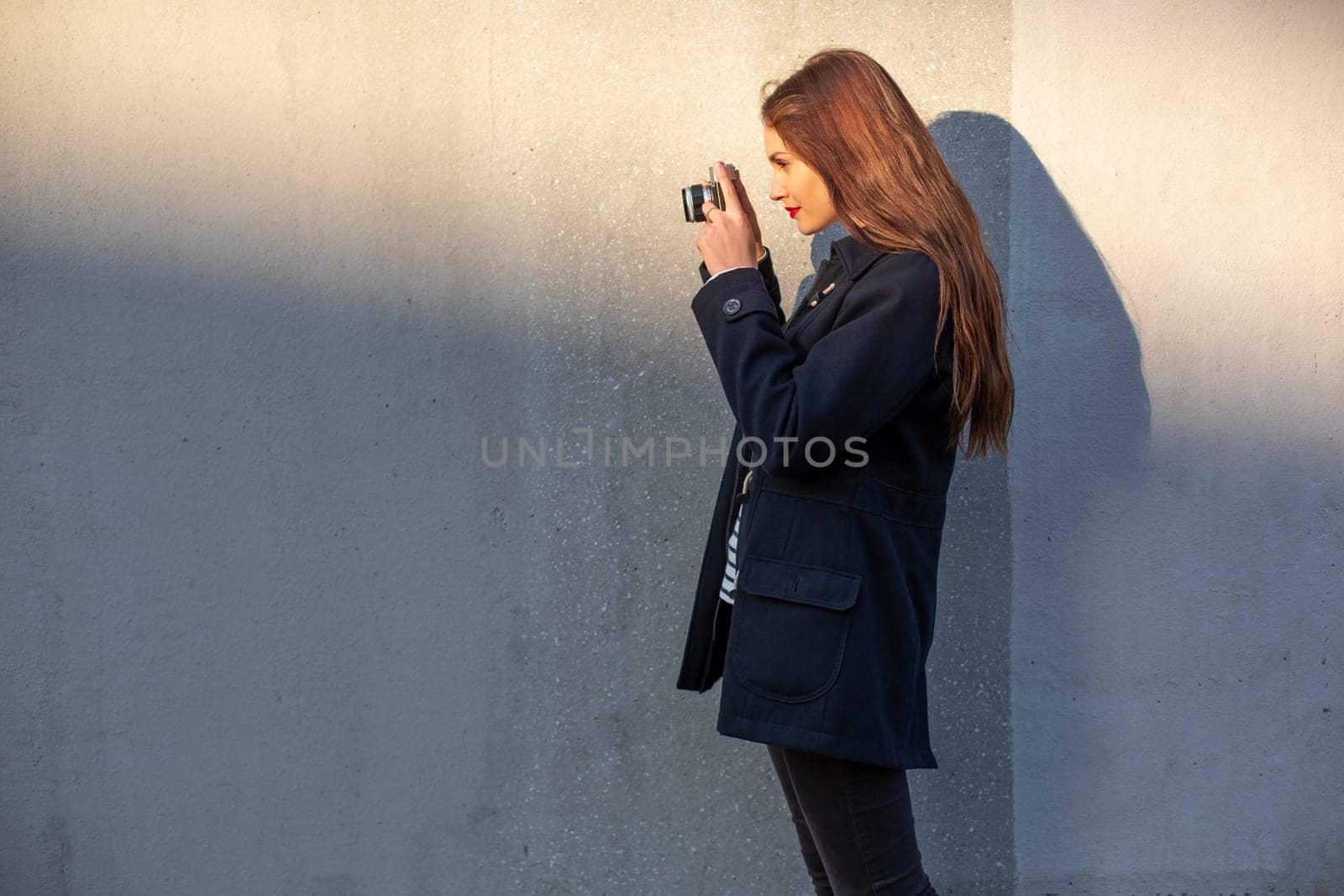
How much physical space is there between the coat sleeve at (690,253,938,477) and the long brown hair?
0.15ft

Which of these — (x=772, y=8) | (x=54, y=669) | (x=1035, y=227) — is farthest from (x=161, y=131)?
(x=1035, y=227)

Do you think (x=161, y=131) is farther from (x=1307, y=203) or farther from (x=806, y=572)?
(x=1307, y=203)

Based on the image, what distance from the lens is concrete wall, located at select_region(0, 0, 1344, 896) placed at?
2.23 m

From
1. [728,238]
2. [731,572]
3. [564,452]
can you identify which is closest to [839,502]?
[731,572]

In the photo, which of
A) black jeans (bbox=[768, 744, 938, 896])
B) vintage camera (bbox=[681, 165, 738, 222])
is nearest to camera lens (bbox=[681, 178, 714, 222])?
vintage camera (bbox=[681, 165, 738, 222])

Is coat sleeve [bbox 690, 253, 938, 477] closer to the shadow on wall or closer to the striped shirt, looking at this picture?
the striped shirt

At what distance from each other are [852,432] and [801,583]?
0.79ft

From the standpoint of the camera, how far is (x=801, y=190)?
5.77ft

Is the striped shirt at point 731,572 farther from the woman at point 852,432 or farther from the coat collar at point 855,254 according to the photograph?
the coat collar at point 855,254

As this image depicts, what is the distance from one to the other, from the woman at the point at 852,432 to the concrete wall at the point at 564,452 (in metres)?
0.62

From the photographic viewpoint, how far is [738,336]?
64.9 inches

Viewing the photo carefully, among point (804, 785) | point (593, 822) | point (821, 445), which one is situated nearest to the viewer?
point (821, 445)

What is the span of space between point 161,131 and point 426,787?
4.86 feet

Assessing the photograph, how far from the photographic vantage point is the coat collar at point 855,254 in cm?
168
